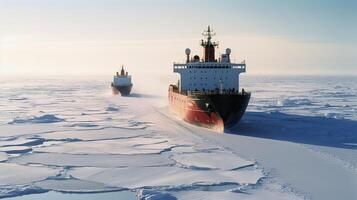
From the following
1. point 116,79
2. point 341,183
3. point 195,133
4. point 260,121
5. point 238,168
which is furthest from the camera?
point 116,79

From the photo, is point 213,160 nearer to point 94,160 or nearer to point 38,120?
point 94,160

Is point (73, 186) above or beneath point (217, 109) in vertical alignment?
beneath

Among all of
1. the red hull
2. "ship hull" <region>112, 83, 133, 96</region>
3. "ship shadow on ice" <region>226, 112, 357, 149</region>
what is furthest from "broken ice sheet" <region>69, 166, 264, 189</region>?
"ship hull" <region>112, 83, 133, 96</region>

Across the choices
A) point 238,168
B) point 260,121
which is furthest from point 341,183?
point 260,121

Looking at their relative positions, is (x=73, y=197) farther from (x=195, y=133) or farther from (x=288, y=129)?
(x=288, y=129)

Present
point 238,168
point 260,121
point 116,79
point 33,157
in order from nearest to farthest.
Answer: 1. point 238,168
2. point 33,157
3. point 260,121
4. point 116,79

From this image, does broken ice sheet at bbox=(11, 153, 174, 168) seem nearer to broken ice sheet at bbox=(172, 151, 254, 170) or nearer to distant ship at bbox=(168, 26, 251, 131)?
broken ice sheet at bbox=(172, 151, 254, 170)

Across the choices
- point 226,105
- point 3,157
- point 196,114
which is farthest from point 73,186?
point 196,114
